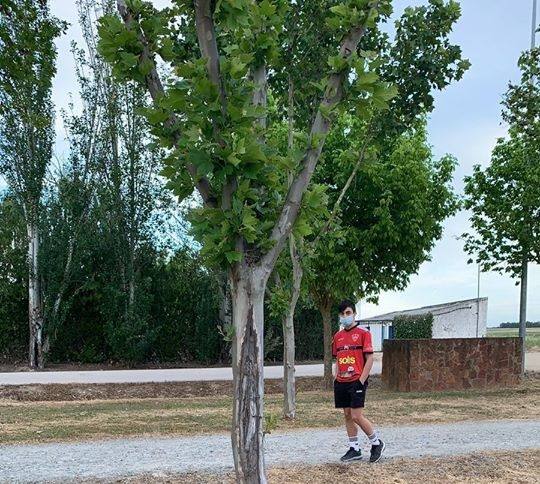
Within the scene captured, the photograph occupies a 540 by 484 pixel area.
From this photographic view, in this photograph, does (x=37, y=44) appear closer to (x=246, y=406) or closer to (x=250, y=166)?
(x=250, y=166)

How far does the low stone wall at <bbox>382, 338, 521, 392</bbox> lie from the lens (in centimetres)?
1756

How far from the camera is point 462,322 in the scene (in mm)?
35531

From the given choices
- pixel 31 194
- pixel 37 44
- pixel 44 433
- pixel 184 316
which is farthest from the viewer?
pixel 184 316

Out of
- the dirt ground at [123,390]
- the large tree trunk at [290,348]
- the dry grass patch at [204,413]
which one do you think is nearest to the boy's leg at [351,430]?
the dry grass patch at [204,413]

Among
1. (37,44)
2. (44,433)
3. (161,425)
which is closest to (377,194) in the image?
(161,425)

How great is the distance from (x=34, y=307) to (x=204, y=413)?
50.9 feet

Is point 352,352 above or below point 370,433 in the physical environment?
above

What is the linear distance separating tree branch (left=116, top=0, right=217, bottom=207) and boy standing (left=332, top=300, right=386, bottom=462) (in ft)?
11.1

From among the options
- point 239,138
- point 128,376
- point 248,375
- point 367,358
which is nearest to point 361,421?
point 367,358

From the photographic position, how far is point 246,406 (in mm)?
4750

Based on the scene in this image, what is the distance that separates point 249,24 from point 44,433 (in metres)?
7.61

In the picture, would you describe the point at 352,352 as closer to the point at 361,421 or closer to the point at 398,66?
the point at 361,421

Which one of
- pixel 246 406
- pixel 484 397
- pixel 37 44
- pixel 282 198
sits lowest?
pixel 484 397

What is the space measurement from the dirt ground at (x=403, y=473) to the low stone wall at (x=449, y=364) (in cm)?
992
